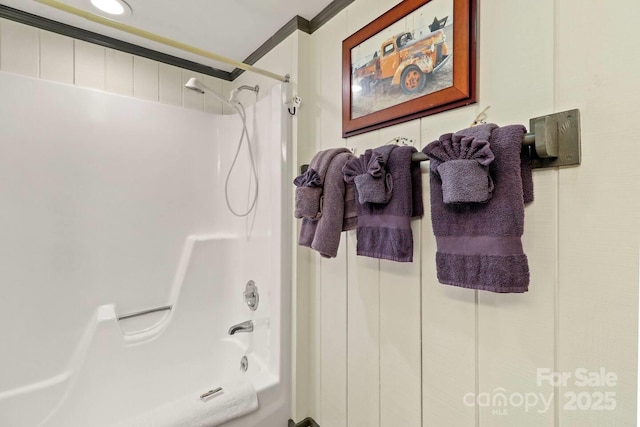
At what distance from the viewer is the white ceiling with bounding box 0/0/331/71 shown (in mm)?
1298

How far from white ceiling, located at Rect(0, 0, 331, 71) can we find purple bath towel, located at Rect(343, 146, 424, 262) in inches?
33.9

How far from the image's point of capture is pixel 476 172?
67cm

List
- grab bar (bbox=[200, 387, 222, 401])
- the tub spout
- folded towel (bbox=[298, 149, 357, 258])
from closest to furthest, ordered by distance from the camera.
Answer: folded towel (bbox=[298, 149, 357, 258]), grab bar (bbox=[200, 387, 222, 401]), the tub spout

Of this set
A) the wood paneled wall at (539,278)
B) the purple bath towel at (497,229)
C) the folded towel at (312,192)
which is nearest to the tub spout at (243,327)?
the wood paneled wall at (539,278)

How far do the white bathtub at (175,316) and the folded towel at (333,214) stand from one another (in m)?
0.40

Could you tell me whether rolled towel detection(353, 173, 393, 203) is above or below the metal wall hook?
below

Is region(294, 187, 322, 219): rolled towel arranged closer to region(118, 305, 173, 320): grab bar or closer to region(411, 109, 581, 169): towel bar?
region(411, 109, 581, 169): towel bar

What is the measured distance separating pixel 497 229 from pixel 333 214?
0.49 meters

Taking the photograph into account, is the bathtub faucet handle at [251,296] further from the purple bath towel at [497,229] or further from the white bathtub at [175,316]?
the purple bath towel at [497,229]

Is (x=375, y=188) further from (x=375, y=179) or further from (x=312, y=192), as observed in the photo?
(x=312, y=192)

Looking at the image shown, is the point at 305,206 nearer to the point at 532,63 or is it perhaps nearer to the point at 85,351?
the point at 532,63

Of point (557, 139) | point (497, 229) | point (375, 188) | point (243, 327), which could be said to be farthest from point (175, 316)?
point (557, 139)

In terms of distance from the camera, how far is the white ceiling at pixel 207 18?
4.26 ft

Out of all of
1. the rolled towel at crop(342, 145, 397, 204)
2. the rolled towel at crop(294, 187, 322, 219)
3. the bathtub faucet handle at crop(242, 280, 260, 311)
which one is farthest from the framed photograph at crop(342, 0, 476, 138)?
the bathtub faucet handle at crop(242, 280, 260, 311)
